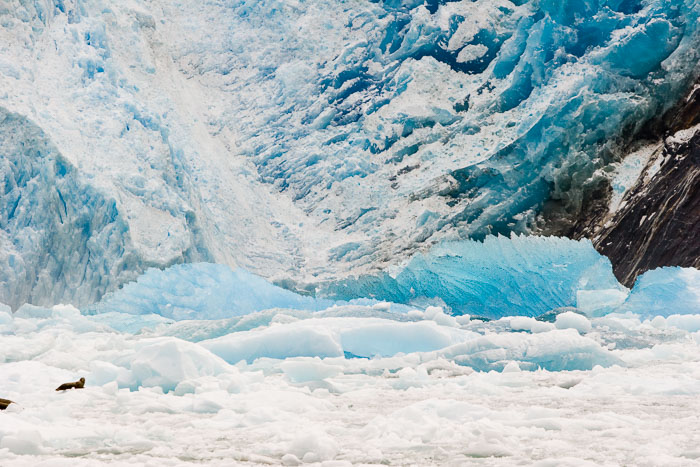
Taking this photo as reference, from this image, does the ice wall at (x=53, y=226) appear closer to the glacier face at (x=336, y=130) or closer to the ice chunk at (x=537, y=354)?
the glacier face at (x=336, y=130)

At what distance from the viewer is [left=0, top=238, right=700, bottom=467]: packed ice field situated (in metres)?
3.67

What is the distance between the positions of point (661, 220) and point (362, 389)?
7894mm

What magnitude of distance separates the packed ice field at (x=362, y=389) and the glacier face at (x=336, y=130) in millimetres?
2156

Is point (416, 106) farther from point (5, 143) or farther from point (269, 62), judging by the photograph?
point (5, 143)

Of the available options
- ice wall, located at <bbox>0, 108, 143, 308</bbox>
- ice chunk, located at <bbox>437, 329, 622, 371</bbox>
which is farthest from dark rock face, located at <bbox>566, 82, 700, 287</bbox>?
ice wall, located at <bbox>0, 108, 143, 308</bbox>

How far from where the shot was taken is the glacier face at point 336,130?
39.4 ft

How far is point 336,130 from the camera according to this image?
50.9ft

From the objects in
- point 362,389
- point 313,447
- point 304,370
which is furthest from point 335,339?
point 313,447

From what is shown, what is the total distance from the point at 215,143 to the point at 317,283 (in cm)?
479

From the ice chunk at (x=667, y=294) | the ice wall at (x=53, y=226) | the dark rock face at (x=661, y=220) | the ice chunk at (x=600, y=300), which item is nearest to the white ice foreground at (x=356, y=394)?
the ice chunk at (x=667, y=294)

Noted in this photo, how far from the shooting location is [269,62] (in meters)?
17.5

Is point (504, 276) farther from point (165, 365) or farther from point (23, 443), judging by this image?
point (23, 443)

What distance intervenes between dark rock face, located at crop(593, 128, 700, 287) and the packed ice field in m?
1.36

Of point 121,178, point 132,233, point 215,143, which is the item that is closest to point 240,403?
point 132,233
